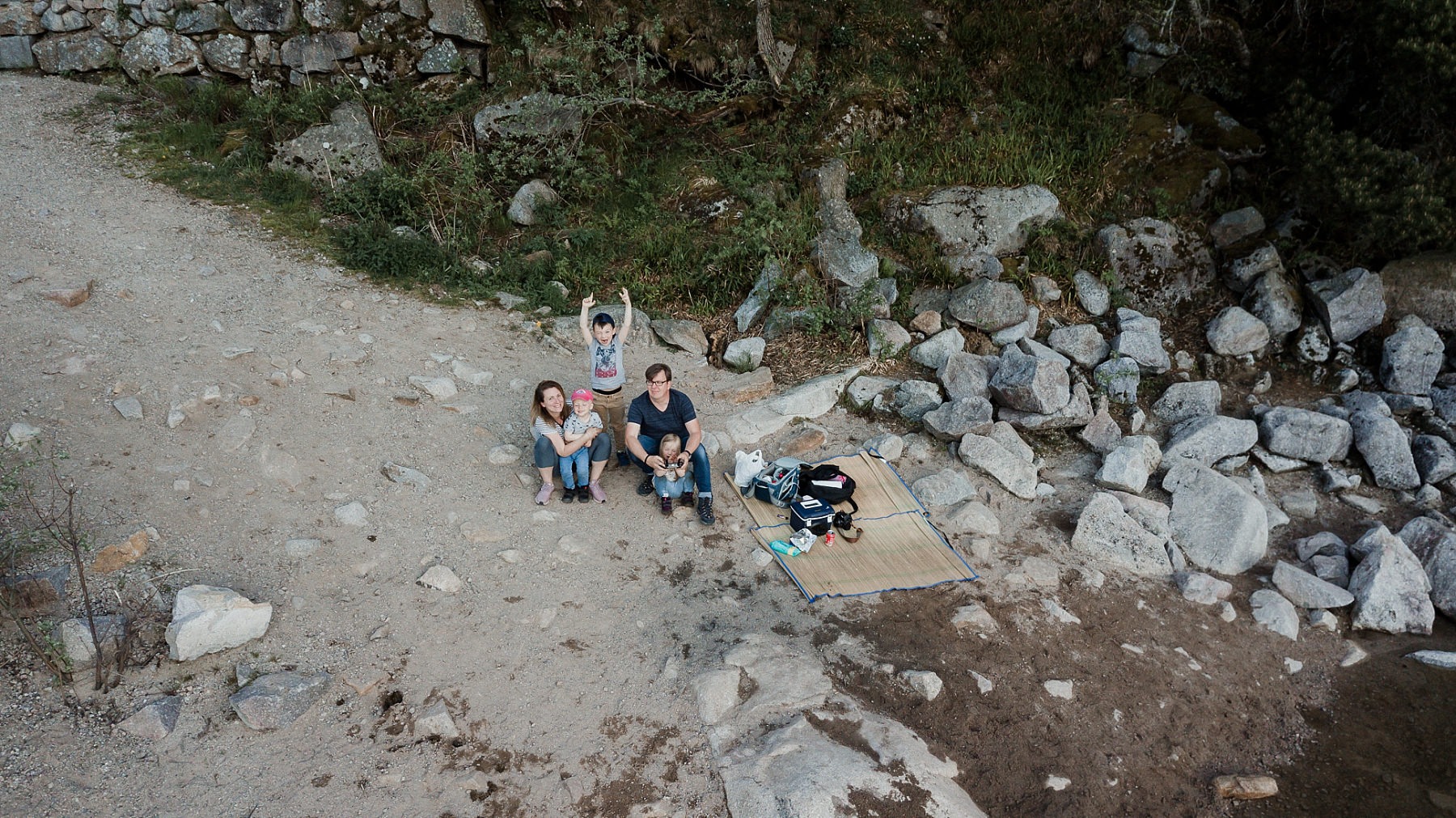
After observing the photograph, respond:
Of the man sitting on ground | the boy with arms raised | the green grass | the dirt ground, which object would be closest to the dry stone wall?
the green grass

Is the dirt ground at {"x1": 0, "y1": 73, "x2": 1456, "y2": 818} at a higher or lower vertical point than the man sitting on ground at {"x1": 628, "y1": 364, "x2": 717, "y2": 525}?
lower

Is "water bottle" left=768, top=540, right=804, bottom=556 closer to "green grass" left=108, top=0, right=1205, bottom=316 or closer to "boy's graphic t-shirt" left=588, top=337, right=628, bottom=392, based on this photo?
"boy's graphic t-shirt" left=588, top=337, right=628, bottom=392

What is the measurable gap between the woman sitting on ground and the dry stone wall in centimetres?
637

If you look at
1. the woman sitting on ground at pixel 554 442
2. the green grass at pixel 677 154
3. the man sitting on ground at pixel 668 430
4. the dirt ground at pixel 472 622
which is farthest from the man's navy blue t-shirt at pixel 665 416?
the green grass at pixel 677 154

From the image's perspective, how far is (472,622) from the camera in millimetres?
4922

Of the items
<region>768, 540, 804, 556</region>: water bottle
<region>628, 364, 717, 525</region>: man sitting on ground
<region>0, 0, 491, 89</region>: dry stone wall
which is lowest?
<region>768, 540, 804, 556</region>: water bottle

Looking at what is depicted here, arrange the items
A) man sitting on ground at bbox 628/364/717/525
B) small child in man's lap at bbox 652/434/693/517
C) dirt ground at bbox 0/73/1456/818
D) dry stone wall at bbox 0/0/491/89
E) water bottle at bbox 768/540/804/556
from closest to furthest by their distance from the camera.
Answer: dirt ground at bbox 0/73/1456/818
water bottle at bbox 768/540/804/556
small child in man's lap at bbox 652/434/693/517
man sitting on ground at bbox 628/364/717/525
dry stone wall at bbox 0/0/491/89

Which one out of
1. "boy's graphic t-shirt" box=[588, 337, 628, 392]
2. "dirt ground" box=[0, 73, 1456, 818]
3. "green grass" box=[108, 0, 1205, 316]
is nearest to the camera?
"dirt ground" box=[0, 73, 1456, 818]

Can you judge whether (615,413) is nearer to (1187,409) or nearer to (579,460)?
(579,460)

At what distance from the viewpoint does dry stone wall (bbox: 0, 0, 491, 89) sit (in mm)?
10031

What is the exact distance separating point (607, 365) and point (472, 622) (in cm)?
233

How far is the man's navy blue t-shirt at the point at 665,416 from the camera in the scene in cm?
614

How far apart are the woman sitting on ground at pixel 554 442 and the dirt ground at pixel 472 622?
A: 8.7 inches

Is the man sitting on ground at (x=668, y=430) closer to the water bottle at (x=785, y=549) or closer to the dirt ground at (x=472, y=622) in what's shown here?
the dirt ground at (x=472, y=622)
